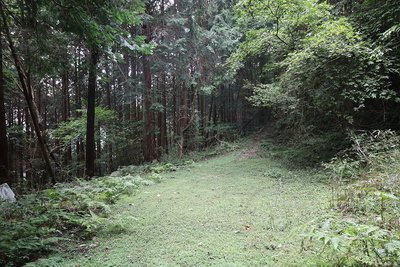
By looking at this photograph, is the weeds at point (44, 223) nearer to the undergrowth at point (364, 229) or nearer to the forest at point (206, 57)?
the forest at point (206, 57)

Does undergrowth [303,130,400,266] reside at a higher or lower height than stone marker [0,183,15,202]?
higher

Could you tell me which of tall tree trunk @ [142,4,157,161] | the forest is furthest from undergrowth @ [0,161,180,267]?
tall tree trunk @ [142,4,157,161]

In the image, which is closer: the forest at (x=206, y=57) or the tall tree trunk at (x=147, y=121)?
the forest at (x=206, y=57)

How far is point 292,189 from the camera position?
17.4ft

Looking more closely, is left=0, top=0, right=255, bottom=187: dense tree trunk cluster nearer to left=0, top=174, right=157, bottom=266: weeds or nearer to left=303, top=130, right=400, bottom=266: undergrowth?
left=0, top=174, right=157, bottom=266: weeds

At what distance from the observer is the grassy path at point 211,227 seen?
7.98 feet

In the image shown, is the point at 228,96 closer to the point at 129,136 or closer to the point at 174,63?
the point at 174,63

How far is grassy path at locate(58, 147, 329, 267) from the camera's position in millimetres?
2432

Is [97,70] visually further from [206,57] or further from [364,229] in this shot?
[364,229]

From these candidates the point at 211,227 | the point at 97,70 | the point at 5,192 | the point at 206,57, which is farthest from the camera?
the point at 206,57

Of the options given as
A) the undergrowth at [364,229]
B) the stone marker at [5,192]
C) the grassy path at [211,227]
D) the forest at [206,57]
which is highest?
the forest at [206,57]

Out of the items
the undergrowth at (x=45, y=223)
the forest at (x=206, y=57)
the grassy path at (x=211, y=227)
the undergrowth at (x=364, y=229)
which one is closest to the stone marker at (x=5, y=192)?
the forest at (x=206, y=57)

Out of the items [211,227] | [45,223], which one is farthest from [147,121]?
[211,227]

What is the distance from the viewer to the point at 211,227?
3.34 meters
